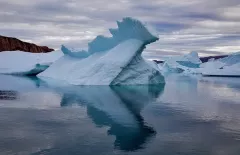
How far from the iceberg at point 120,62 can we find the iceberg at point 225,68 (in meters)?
22.1

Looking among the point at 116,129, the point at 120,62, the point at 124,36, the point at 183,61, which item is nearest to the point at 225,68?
the point at 183,61

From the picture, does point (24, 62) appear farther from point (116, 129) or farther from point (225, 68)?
point (116, 129)

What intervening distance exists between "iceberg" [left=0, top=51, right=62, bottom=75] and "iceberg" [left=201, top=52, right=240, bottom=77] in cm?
2099

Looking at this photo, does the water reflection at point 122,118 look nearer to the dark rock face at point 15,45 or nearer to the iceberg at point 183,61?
the iceberg at point 183,61

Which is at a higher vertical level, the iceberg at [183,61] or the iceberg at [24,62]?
the iceberg at [24,62]

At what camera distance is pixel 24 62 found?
33.6 m

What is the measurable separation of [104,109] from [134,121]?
6.49ft

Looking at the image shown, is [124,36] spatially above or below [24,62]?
above

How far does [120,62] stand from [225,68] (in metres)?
27.7

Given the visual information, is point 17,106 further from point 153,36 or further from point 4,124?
point 153,36

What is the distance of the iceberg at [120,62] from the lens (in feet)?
57.6

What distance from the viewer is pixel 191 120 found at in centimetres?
794

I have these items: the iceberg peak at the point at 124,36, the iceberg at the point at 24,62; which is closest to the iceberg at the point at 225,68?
the iceberg at the point at 24,62

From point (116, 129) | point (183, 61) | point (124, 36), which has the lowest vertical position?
point (183, 61)
